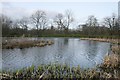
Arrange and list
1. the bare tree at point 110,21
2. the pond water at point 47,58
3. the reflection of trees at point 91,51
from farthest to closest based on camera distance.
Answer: the bare tree at point 110,21 → the reflection of trees at point 91,51 → the pond water at point 47,58

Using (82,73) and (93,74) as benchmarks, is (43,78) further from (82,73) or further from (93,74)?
(93,74)

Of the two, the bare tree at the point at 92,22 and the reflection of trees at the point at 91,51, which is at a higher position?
the bare tree at the point at 92,22

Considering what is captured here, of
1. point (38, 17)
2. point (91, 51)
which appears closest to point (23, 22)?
point (38, 17)

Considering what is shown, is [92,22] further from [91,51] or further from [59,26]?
[91,51]

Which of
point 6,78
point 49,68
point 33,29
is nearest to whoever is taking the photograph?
point 6,78

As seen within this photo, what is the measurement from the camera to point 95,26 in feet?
Answer: 153

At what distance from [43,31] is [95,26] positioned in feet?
47.5

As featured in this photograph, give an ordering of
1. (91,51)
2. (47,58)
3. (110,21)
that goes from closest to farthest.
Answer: (47,58) < (91,51) < (110,21)

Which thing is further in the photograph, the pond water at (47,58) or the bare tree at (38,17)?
the bare tree at (38,17)

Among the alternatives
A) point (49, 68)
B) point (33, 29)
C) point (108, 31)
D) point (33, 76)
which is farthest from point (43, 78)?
point (33, 29)

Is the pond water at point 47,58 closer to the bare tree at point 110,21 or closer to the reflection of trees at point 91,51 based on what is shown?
the reflection of trees at point 91,51

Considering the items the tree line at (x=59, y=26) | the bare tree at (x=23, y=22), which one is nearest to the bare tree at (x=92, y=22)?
the tree line at (x=59, y=26)

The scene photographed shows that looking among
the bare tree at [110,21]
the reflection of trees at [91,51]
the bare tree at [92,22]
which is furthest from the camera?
the bare tree at [92,22]

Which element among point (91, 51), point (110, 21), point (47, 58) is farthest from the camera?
point (110, 21)
